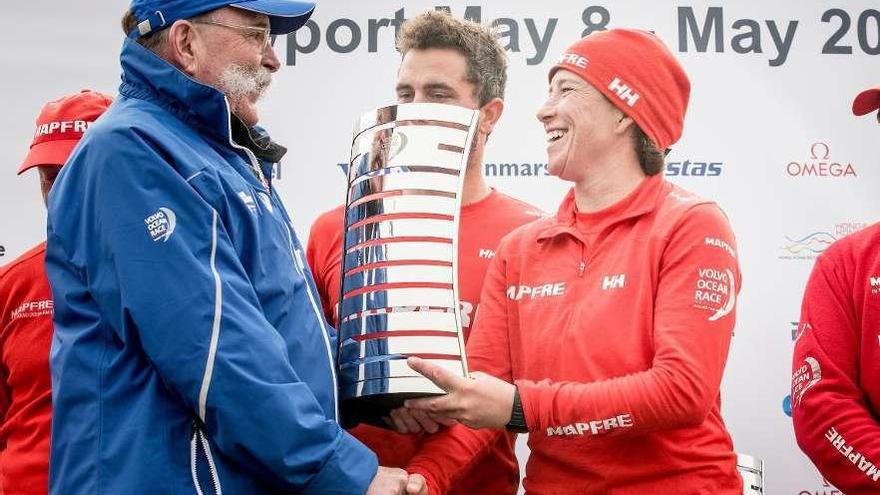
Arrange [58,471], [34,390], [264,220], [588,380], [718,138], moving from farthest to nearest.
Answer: [718,138] → [34,390] → [588,380] → [264,220] → [58,471]

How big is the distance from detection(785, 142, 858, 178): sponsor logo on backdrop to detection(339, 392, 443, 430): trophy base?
1891mm

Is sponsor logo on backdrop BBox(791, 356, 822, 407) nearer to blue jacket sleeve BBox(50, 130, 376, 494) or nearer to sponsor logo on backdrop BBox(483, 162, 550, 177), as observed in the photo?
blue jacket sleeve BBox(50, 130, 376, 494)

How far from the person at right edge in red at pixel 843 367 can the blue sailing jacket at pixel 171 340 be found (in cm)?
93

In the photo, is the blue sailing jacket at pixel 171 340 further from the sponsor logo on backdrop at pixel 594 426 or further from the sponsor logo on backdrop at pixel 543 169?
the sponsor logo on backdrop at pixel 543 169

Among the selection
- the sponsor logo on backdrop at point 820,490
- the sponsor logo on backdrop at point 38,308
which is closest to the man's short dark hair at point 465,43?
the sponsor logo on backdrop at point 38,308

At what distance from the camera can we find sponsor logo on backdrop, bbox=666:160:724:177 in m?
3.31

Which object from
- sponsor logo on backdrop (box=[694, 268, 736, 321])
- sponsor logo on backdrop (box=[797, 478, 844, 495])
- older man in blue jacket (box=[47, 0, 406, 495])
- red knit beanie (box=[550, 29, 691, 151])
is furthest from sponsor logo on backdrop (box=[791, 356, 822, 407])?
sponsor logo on backdrop (box=[797, 478, 844, 495])

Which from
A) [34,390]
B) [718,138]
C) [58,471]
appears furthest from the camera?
[718,138]

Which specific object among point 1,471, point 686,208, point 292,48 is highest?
point 292,48

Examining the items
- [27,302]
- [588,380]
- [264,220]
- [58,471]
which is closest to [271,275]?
[264,220]

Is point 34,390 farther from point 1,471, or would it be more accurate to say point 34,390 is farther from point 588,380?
point 588,380

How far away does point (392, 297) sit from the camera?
5.88 feet

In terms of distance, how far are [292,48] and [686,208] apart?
186 cm

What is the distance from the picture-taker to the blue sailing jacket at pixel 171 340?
Result: 1.50m
